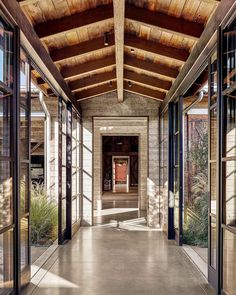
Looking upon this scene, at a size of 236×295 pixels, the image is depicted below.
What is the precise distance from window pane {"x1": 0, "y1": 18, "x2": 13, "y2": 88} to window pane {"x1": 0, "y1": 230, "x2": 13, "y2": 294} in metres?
1.41

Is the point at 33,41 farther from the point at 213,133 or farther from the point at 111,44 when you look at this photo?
the point at 213,133

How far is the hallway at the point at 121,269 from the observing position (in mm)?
4219

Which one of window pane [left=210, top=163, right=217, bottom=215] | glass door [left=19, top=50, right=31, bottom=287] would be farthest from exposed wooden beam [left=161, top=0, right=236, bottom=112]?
glass door [left=19, top=50, right=31, bottom=287]

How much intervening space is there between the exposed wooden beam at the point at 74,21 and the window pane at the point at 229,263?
2930 mm

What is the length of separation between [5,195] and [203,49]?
9.17 feet

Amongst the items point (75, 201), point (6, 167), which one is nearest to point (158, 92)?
point (75, 201)

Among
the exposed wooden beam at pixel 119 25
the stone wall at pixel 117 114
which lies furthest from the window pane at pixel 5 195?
the stone wall at pixel 117 114

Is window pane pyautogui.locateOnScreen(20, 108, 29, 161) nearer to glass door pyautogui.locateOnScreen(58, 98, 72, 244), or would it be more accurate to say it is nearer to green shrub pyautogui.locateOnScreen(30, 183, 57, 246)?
glass door pyautogui.locateOnScreen(58, 98, 72, 244)

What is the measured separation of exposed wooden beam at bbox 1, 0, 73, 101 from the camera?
339 centimetres

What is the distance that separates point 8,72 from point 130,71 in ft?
14.2

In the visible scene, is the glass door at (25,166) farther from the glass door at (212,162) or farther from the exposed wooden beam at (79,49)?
the glass door at (212,162)

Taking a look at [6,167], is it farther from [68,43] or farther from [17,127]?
[68,43]

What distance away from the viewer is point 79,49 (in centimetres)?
555

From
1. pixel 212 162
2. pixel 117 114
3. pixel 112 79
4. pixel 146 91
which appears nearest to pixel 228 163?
pixel 212 162
